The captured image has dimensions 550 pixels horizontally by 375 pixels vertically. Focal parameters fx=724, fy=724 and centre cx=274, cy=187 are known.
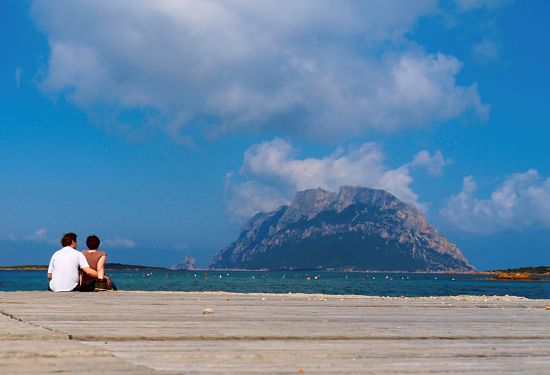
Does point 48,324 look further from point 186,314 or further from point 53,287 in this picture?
point 53,287

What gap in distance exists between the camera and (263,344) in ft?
17.9

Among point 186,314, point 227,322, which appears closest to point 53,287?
point 186,314

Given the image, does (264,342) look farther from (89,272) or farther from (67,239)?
(67,239)

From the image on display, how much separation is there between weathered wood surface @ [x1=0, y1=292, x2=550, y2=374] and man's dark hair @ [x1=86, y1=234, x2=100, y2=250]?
7.77 m

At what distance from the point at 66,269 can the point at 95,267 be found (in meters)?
1.54

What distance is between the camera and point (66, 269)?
48.9ft

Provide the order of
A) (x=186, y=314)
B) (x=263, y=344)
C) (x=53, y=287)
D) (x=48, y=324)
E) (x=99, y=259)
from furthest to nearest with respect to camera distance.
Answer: (x=99, y=259) < (x=53, y=287) < (x=186, y=314) < (x=48, y=324) < (x=263, y=344)

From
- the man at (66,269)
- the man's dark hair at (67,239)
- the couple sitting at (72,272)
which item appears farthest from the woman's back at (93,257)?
the man at (66,269)

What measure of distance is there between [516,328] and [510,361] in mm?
2670

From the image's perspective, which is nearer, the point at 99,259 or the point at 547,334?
the point at 547,334

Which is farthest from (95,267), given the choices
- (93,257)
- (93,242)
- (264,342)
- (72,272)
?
(264,342)

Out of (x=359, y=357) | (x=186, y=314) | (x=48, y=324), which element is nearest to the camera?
(x=359, y=357)

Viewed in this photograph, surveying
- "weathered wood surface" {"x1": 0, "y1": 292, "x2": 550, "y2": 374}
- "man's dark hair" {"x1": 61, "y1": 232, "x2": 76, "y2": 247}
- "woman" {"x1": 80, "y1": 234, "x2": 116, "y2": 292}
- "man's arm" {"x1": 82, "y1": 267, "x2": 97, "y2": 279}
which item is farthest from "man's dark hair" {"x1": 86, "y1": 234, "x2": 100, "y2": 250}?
"weathered wood surface" {"x1": 0, "y1": 292, "x2": 550, "y2": 374}

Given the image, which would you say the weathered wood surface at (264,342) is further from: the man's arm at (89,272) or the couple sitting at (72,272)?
the man's arm at (89,272)
